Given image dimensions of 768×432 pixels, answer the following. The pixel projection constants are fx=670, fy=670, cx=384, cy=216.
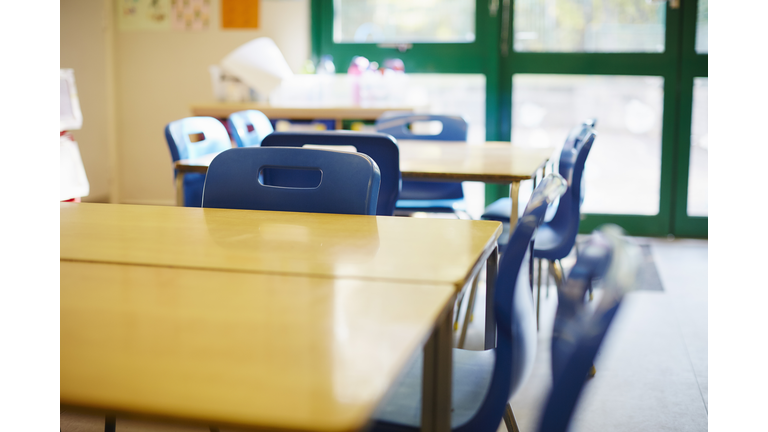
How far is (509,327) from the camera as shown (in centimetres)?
98

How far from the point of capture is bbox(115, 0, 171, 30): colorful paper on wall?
14.5ft

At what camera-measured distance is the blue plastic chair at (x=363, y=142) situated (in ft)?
6.10

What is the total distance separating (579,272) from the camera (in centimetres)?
65

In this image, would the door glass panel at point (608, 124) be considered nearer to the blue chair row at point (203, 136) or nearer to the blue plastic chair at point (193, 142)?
the blue chair row at point (203, 136)

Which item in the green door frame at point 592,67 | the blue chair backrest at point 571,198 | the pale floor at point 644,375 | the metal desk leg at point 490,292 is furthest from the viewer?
the green door frame at point 592,67

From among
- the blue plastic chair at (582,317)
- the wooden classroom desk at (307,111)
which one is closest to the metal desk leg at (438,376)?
the blue plastic chair at (582,317)

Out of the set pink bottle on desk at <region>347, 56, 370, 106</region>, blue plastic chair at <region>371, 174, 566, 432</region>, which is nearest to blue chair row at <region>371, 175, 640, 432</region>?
blue plastic chair at <region>371, 174, 566, 432</region>

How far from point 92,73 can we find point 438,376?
444 cm

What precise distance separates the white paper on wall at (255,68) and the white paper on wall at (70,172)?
4.09 feet

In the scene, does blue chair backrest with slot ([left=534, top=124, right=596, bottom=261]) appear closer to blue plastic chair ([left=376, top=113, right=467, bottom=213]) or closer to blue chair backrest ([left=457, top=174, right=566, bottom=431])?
blue plastic chair ([left=376, top=113, right=467, bottom=213])

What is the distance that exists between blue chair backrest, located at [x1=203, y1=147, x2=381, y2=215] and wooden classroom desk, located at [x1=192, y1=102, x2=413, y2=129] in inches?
95.7
